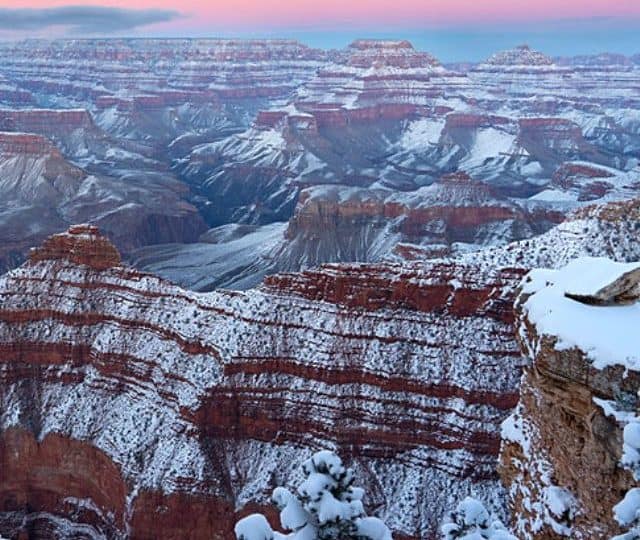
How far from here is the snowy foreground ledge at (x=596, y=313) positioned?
→ 1452 cm

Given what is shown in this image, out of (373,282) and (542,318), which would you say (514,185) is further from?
(542,318)

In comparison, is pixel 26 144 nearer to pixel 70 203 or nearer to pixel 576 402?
pixel 70 203

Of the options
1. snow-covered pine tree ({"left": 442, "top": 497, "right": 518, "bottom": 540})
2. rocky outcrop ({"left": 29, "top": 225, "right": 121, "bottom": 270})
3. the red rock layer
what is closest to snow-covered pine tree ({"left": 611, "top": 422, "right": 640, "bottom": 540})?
snow-covered pine tree ({"left": 442, "top": 497, "right": 518, "bottom": 540})

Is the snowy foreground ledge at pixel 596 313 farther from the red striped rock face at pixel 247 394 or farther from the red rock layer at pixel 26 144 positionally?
the red rock layer at pixel 26 144

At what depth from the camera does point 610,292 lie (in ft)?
51.5

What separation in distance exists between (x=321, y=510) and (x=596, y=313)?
22.6 feet

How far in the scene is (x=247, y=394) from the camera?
44531 mm

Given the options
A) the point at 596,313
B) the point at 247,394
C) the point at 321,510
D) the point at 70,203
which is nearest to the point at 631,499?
the point at 321,510

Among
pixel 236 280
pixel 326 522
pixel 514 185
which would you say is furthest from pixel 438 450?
pixel 514 185

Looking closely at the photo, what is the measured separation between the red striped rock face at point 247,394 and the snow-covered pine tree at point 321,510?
28352mm

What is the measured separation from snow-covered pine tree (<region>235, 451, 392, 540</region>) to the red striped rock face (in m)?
28.4

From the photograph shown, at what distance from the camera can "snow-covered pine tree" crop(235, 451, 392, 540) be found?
1235 centimetres

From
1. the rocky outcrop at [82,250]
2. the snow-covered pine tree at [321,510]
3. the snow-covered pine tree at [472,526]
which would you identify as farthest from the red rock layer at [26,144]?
the snow-covered pine tree at [321,510]

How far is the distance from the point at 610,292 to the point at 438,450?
90.3 ft
